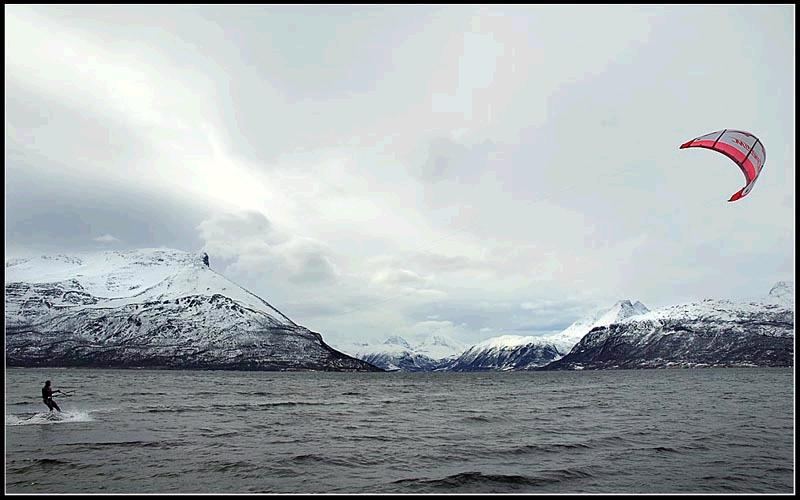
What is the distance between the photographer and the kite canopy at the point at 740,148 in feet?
67.6

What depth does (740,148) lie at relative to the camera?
20.9 metres

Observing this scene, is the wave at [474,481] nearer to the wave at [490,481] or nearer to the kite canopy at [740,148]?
the wave at [490,481]

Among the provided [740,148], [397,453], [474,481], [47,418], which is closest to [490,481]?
[474,481]

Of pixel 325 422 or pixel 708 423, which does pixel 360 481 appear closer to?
pixel 325 422

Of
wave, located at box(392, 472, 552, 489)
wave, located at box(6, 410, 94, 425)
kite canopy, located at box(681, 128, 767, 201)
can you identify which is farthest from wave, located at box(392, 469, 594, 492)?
wave, located at box(6, 410, 94, 425)

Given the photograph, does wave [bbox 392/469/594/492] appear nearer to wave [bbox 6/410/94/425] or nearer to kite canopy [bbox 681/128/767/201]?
kite canopy [bbox 681/128/767/201]

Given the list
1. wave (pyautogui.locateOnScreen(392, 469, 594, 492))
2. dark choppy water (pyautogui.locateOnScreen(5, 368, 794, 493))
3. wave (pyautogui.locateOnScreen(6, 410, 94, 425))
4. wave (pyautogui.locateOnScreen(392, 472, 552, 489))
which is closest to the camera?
wave (pyautogui.locateOnScreen(392, 469, 594, 492))

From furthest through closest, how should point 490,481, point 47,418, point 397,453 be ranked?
→ 1. point 47,418
2. point 397,453
3. point 490,481

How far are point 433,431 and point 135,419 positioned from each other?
914 inches

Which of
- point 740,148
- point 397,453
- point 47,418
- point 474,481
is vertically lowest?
point 47,418

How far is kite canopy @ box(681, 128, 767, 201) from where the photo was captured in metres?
20.6

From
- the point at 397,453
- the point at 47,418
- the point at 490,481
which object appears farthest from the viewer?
the point at 47,418

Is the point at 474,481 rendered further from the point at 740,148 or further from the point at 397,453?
the point at 740,148

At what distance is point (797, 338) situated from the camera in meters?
14.5
